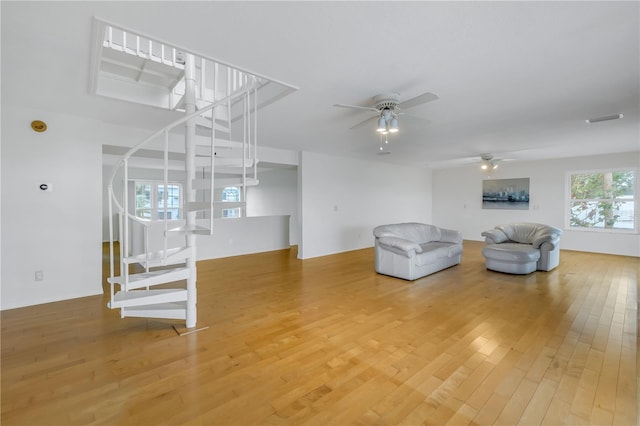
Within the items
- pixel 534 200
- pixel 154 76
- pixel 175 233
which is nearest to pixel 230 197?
pixel 154 76

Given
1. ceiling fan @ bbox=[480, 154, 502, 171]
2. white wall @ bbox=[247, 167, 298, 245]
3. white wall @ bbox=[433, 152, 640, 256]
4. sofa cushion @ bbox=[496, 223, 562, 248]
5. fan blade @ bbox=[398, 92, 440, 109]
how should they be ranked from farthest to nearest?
white wall @ bbox=[247, 167, 298, 245]
white wall @ bbox=[433, 152, 640, 256]
ceiling fan @ bbox=[480, 154, 502, 171]
sofa cushion @ bbox=[496, 223, 562, 248]
fan blade @ bbox=[398, 92, 440, 109]

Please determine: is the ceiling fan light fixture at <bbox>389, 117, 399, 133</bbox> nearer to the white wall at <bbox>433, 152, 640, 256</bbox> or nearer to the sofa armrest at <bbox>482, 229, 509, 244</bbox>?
the sofa armrest at <bbox>482, 229, 509, 244</bbox>

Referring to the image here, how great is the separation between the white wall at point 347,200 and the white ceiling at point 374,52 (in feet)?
8.79

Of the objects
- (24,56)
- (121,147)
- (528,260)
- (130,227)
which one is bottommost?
(528,260)

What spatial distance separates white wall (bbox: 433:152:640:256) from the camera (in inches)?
258

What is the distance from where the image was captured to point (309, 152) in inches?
250

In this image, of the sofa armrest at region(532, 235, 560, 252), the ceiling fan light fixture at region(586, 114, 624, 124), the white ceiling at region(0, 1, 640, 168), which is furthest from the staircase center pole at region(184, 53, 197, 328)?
the sofa armrest at region(532, 235, 560, 252)

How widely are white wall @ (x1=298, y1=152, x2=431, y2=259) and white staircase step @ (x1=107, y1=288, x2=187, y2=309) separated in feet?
11.9

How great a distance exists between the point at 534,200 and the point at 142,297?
30.2ft

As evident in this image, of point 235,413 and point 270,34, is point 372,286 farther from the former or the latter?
point 270,34

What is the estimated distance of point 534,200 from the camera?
7715 millimetres

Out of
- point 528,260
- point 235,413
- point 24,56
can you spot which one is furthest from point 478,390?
point 24,56

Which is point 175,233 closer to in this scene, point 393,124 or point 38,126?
point 393,124

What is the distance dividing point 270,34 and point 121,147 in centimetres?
351
